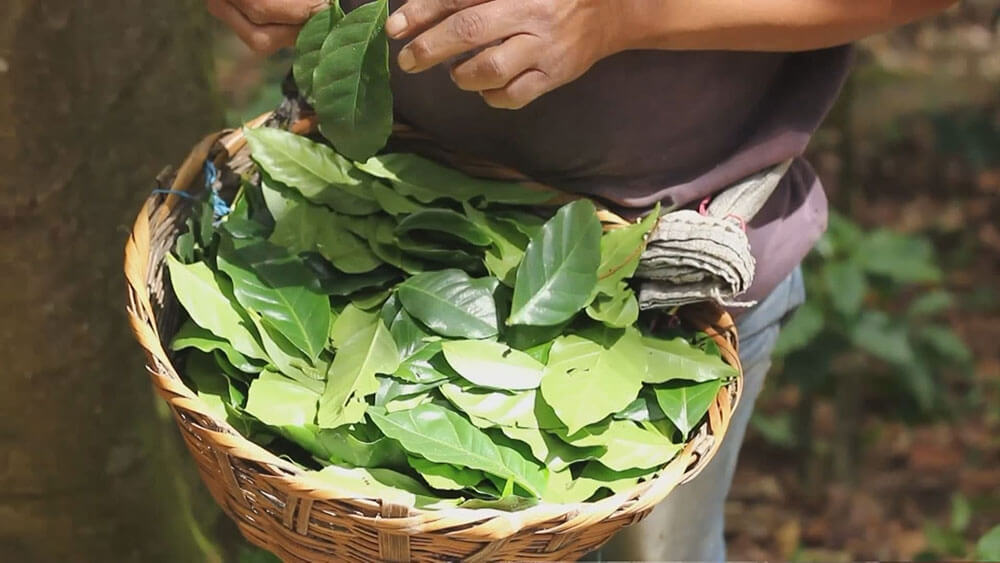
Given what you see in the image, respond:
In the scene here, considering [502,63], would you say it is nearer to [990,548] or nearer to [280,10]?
[280,10]

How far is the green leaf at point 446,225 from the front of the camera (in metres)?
0.88

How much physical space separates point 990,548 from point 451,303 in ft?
2.52

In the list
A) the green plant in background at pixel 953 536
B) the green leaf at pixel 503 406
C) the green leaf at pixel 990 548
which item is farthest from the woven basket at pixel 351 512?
the green plant in background at pixel 953 536

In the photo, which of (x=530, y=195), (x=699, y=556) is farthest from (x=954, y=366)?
(x=530, y=195)

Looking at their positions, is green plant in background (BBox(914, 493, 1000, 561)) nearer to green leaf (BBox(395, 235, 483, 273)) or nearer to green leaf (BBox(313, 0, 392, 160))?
green leaf (BBox(395, 235, 483, 273))

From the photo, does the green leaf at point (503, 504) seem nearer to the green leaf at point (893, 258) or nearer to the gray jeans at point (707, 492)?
the gray jeans at point (707, 492)

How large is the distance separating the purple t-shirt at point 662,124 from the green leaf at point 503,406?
0.22m

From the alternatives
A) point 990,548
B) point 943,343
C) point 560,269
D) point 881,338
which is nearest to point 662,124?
point 560,269

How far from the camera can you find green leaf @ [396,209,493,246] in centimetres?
88

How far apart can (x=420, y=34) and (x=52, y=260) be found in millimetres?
439

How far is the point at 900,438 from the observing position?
2033mm

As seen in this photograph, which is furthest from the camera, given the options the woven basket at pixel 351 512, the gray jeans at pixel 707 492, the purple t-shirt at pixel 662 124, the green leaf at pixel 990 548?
the green leaf at pixel 990 548

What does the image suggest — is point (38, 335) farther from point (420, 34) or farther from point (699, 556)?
point (699, 556)

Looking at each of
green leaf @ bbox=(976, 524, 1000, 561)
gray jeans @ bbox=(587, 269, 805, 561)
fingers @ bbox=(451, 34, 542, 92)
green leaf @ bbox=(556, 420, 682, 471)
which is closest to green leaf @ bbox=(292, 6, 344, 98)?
fingers @ bbox=(451, 34, 542, 92)
